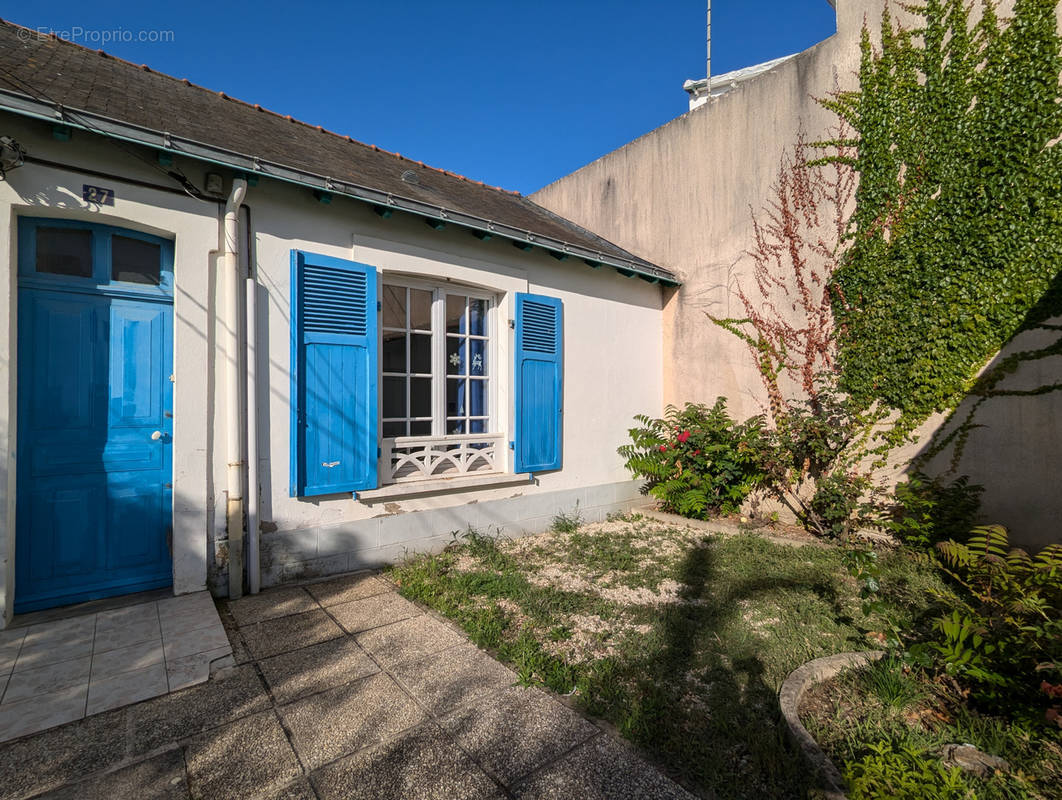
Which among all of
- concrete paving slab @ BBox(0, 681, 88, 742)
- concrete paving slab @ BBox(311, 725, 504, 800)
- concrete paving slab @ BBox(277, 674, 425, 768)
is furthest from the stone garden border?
concrete paving slab @ BBox(0, 681, 88, 742)

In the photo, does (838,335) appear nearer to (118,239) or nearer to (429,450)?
(429,450)

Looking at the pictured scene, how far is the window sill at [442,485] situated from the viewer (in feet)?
13.8

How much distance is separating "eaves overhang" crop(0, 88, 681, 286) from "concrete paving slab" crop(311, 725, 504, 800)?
3515mm

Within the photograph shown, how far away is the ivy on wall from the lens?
427 centimetres

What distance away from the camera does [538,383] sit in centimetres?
538

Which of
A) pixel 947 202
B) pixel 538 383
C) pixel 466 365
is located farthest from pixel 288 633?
pixel 947 202

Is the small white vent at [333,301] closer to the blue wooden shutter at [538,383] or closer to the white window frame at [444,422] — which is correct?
the white window frame at [444,422]

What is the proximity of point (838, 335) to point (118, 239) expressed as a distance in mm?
6300

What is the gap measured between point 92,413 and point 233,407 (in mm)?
802

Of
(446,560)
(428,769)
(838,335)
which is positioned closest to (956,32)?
(838,335)

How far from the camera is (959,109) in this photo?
462 centimetres

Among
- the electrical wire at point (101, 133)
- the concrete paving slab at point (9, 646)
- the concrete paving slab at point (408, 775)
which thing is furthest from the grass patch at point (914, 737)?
the electrical wire at point (101, 133)

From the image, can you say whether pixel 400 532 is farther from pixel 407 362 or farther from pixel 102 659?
pixel 102 659

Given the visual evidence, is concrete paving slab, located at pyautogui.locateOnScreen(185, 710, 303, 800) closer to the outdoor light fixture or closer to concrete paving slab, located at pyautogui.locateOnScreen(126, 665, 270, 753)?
concrete paving slab, located at pyautogui.locateOnScreen(126, 665, 270, 753)
